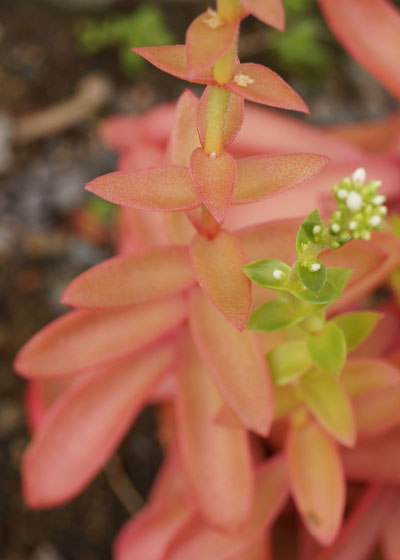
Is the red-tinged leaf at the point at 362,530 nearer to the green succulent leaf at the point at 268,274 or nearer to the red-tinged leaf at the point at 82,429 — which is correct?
the red-tinged leaf at the point at 82,429

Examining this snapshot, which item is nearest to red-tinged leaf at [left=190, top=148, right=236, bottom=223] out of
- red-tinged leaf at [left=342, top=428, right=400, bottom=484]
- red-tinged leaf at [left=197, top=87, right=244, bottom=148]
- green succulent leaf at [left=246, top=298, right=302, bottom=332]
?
red-tinged leaf at [left=197, top=87, right=244, bottom=148]

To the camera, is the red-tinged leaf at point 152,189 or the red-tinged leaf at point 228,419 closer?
the red-tinged leaf at point 152,189

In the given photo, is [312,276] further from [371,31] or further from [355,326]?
[371,31]

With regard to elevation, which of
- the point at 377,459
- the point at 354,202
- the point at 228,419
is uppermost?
the point at 354,202

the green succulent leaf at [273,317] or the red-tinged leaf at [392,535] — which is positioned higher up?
the green succulent leaf at [273,317]

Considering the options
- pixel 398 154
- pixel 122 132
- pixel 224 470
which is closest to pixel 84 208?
pixel 122 132

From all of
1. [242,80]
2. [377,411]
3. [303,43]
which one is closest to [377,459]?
[377,411]

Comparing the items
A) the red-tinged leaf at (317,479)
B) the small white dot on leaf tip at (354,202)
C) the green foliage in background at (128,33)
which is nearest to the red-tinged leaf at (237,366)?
the red-tinged leaf at (317,479)

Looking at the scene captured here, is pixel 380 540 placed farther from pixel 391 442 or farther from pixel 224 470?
pixel 224 470
